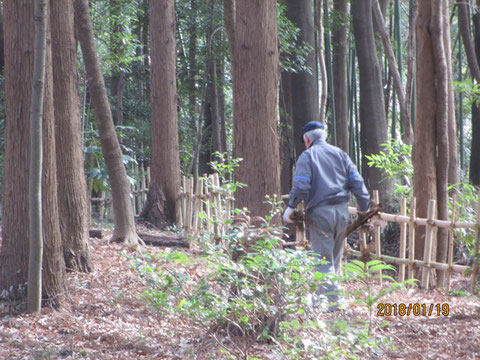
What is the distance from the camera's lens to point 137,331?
5637 mm

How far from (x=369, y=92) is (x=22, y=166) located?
41.0 feet

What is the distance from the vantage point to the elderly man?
6.41 m

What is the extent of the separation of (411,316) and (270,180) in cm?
199

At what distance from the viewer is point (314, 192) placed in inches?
255

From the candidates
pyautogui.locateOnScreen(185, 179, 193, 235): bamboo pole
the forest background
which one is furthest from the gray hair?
pyautogui.locateOnScreen(185, 179, 193, 235): bamboo pole

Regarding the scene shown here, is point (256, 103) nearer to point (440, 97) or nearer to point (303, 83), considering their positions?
point (440, 97)

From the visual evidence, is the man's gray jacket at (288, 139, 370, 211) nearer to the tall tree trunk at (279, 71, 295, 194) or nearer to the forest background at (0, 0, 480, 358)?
the forest background at (0, 0, 480, 358)

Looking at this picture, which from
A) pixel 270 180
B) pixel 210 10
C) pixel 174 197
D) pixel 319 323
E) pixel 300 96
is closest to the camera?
pixel 319 323

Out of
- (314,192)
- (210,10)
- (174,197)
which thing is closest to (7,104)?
(314,192)

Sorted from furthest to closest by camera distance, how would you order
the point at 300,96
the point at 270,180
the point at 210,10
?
1. the point at 210,10
2. the point at 300,96
3. the point at 270,180

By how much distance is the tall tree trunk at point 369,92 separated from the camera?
1669 centimetres

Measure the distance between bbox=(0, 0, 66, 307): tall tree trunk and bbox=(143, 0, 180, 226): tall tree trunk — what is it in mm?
7629

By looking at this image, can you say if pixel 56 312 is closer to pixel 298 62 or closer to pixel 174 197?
pixel 174 197

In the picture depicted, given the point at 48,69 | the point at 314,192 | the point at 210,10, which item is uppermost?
the point at 210,10
